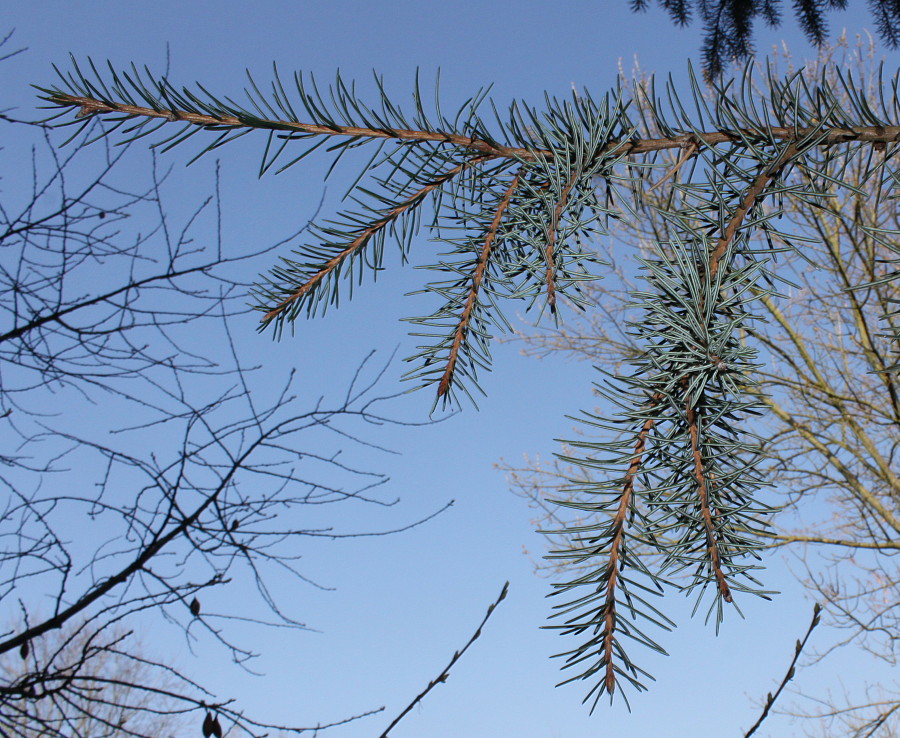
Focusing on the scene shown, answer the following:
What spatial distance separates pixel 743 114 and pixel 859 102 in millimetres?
102

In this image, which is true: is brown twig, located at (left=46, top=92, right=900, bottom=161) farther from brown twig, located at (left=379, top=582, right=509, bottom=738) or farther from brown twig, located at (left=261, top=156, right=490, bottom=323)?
brown twig, located at (left=379, top=582, right=509, bottom=738)

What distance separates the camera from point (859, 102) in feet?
2.10

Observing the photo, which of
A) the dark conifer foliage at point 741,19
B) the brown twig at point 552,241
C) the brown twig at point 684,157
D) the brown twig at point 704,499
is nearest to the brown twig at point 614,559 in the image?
the brown twig at point 704,499

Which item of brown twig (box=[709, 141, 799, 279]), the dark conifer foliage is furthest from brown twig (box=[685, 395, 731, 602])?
the dark conifer foliage

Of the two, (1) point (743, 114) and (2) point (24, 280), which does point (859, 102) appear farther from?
(2) point (24, 280)

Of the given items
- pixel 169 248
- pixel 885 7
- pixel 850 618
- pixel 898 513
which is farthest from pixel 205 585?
pixel 898 513

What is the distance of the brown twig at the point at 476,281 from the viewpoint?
0.68 m

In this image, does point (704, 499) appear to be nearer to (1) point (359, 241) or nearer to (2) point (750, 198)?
(2) point (750, 198)

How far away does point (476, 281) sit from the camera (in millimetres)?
717

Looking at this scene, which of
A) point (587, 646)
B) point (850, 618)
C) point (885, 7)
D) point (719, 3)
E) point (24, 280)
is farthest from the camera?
point (850, 618)

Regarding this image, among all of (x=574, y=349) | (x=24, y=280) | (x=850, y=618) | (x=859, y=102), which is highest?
(x=574, y=349)

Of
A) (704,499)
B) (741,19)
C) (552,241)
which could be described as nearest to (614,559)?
(704,499)

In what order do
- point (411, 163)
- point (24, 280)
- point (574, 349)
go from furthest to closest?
point (574, 349) → point (24, 280) → point (411, 163)

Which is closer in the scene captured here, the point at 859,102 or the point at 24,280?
the point at 859,102
